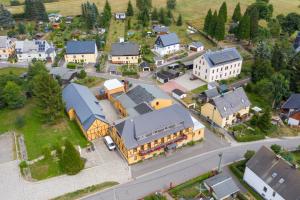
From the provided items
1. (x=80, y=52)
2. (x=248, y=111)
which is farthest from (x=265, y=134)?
(x=80, y=52)

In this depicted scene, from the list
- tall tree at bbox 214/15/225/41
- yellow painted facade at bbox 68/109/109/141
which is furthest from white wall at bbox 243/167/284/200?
tall tree at bbox 214/15/225/41

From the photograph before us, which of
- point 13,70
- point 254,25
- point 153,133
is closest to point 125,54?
point 13,70

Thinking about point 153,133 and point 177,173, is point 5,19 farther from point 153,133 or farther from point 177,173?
point 177,173

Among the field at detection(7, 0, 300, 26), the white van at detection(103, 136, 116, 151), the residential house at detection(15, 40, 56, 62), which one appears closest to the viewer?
the white van at detection(103, 136, 116, 151)

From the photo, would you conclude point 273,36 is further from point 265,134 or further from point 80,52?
point 80,52

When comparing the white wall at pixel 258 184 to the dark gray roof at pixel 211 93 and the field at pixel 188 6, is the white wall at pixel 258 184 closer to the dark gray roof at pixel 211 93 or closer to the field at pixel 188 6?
the dark gray roof at pixel 211 93

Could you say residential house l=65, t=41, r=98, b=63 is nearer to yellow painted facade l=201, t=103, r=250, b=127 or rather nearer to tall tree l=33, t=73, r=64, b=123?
tall tree l=33, t=73, r=64, b=123
